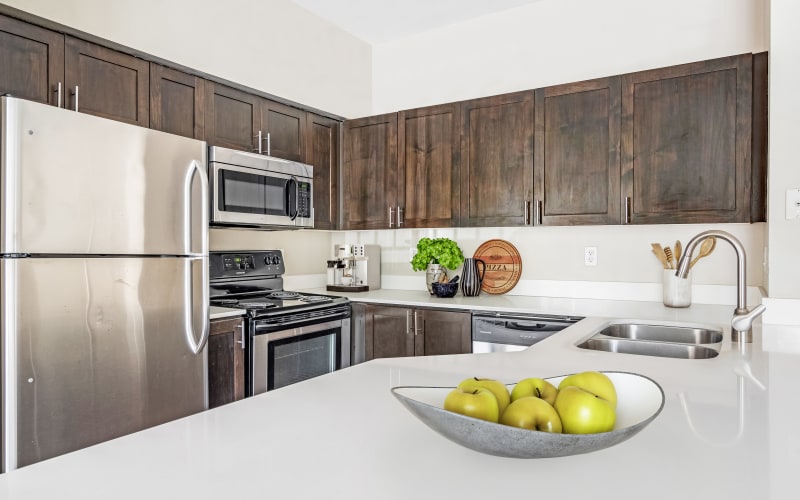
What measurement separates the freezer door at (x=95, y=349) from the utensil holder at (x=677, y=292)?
2326mm

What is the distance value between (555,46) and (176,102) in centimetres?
229

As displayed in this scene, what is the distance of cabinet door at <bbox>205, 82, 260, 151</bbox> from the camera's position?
9.41 ft

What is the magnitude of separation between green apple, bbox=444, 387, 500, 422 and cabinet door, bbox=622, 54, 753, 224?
2.36m

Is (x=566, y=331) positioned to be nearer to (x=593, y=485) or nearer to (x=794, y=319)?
(x=794, y=319)

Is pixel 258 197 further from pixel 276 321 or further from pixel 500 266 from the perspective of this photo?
pixel 500 266

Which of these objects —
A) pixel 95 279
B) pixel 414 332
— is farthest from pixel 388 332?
pixel 95 279

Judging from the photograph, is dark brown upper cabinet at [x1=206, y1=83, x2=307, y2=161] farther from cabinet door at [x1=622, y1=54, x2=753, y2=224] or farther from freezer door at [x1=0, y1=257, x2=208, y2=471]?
cabinet door at [x1=622, y1=54, x2=753, y2=224]

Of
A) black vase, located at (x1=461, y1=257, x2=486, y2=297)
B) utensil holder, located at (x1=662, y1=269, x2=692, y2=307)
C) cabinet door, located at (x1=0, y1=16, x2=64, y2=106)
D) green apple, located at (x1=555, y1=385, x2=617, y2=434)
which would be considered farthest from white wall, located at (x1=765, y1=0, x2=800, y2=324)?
cabinet door, located at (x1=0, y1=16, x2=64, y2=106)

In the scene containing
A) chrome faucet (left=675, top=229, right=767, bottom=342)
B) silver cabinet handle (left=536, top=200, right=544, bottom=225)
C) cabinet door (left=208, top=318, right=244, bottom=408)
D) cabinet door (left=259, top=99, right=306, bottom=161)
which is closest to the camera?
chrome faucet (left=675, top=229, right=767, bottom=342)

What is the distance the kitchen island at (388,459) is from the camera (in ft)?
2.27

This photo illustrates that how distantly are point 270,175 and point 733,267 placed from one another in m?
2.62

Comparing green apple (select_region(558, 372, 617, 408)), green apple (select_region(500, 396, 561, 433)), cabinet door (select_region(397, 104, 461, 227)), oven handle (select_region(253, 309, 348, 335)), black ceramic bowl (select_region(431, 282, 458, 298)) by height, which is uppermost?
cabinet door (select_region(397, 104, 461, 227))

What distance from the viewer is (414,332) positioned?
3115mm

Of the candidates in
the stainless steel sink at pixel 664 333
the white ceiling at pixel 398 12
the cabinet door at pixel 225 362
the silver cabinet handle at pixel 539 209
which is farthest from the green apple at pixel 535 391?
the white ceiling at pixel 398 12
